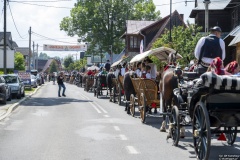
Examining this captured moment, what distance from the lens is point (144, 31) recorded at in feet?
210

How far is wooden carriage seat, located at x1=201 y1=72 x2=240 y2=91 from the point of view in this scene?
6.98 m

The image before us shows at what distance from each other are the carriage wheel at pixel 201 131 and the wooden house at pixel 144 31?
2139 inches

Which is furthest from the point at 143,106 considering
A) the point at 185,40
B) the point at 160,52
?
the point at 185,40

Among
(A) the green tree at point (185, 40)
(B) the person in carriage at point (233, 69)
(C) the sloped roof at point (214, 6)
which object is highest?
(C) the sloped roof at point (214, 6)

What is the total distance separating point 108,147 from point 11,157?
2.09 metres

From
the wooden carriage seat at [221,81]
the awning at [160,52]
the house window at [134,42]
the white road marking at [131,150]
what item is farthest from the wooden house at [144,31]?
the wooden carriage seat at [221,81]

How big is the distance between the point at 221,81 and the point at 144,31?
57334mm

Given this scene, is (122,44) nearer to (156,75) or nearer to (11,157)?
(156,75)

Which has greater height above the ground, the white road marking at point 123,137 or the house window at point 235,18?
the house window at point 235,18

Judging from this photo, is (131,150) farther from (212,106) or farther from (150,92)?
(150,92)

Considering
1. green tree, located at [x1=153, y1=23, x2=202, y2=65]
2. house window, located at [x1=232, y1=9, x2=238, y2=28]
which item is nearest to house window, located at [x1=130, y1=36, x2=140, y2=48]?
green tree, located at [x1=153, y1=23, x2=202, y2=65]

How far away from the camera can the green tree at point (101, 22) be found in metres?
66.9

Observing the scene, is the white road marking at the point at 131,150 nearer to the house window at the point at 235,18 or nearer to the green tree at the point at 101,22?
the house window at the point at 235,18

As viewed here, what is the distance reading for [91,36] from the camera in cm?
6794
